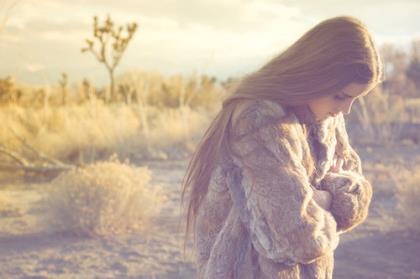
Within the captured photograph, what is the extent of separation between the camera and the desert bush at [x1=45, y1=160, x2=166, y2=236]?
6.68m

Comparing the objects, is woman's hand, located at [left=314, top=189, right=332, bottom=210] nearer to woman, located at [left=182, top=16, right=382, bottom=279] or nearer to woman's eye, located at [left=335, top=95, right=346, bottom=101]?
woman, located at [left=182, top=16, right=382, bottom=279]

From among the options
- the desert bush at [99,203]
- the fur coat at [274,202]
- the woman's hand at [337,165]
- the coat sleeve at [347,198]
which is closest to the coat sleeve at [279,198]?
the fur coat at [274,202]

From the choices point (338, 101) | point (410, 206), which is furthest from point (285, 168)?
point (410, 206)

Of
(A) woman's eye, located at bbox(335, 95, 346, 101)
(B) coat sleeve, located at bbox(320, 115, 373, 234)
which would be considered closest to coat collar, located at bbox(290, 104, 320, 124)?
(A) woman's eye, located at bbox(335, 95, 346, 101)

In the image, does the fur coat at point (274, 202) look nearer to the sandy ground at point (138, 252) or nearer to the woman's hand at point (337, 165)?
the woman's hand at point (337, 165)

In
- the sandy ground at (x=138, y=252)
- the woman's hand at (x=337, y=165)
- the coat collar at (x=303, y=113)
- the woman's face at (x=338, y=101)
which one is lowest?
the sandy ground at (x=138, y=252)

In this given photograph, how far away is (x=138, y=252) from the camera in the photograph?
6160mm

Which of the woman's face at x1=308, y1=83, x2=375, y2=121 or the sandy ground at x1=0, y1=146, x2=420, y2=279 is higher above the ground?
the woman's face at x1=308, y1=83, x2=375, y2=121

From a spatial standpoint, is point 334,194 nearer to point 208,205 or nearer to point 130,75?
point 208,205

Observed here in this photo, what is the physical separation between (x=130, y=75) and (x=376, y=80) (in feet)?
80.6

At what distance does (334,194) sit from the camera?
2.50 meters

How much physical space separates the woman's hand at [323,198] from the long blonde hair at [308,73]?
1.09 feet

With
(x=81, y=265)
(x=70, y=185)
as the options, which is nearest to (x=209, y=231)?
(x=81, y=265)

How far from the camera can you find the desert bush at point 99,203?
6.68 m
